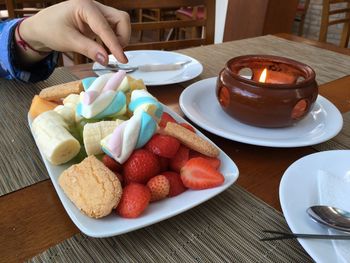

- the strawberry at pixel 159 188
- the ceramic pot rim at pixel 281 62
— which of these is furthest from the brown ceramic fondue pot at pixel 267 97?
the strawberry at pixel 159 188

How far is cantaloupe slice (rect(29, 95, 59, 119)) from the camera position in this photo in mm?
487

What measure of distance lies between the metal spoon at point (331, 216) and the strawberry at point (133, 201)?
0.55 feet

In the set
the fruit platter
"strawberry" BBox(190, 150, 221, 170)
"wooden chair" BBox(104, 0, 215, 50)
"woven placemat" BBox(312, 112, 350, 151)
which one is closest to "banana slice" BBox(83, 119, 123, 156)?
the fruit platter

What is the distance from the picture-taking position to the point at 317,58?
954 millimetres

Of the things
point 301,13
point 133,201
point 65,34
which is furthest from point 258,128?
point 301,13

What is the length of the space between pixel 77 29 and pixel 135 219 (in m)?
0.43

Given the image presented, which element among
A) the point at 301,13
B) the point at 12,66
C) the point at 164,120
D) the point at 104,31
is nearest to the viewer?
the point at 164,120

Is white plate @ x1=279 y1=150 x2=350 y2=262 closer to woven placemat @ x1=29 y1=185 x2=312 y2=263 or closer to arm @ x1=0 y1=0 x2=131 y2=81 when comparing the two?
woven placemat @ x1=29 y1=185 x2=312 y2=263

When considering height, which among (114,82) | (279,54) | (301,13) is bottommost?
(301,13)

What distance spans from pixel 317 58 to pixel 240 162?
2.08 ft

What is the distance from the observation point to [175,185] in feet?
1.22

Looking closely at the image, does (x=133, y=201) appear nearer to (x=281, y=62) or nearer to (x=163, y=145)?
(x=163, y=145)

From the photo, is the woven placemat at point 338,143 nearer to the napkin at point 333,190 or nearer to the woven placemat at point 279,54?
the napkin at point 333,190

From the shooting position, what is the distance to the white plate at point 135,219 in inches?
12.0
